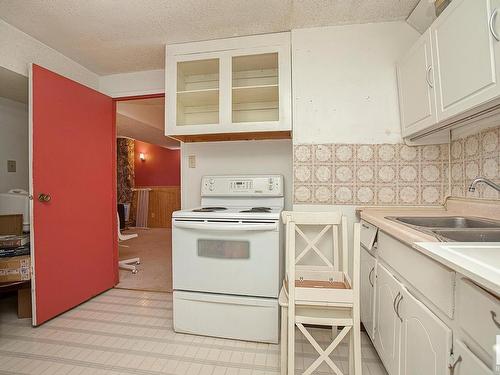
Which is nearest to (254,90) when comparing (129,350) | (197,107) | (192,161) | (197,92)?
(197,92)

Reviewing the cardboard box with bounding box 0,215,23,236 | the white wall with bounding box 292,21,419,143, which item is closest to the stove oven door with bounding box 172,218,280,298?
the white wall with bounding box 292,21,419,143

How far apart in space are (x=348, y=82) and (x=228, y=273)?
1.57m

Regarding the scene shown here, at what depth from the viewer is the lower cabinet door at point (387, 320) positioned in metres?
1.15

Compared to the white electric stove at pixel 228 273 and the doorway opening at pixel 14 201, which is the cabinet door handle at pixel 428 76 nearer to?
the white electric stove at pixel 228 273

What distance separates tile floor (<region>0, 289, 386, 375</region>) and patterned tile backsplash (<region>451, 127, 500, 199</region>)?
1.13 meters

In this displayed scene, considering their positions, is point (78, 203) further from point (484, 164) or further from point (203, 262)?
point (484, 164)

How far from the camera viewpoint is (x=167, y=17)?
5.73 ft

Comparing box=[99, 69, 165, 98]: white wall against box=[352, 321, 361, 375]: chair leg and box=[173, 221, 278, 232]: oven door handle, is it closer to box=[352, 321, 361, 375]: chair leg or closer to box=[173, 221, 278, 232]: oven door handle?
box=[173, 221, 278, 232]: oven door handle

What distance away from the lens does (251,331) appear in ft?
5.57

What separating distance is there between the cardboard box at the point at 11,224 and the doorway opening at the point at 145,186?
1.22m

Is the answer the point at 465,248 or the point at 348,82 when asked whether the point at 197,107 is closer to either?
the point at 348,82

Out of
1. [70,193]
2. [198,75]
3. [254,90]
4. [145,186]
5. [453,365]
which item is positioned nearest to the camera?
[453,365]

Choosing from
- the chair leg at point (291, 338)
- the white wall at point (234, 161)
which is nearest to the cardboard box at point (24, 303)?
the white wall at point (234, 161)

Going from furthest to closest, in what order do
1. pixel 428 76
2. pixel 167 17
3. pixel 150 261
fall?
1. pixel 150 261
2. pixel 167 17
3. pixel 428 76
